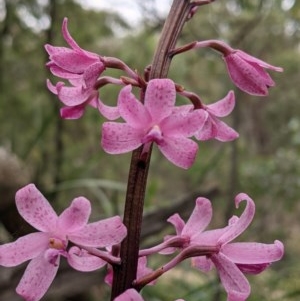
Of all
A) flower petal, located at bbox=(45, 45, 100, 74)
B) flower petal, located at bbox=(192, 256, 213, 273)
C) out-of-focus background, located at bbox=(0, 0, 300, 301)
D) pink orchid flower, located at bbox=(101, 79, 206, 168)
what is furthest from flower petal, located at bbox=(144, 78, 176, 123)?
out-of-focus background, located at bbox=(0, 0, 300, 301)

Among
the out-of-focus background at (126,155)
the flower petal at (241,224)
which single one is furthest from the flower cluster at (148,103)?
the out-of-focus background at (126,155)

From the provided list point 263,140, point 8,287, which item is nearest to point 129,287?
point 8,287

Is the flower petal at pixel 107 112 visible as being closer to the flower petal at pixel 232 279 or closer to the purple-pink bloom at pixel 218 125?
the purple-pink bloom at pixel 218 125

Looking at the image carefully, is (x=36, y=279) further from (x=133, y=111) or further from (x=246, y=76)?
(x=246, y=76)

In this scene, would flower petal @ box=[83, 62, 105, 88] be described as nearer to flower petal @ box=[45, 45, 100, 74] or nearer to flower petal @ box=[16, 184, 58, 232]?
flower petal @ box=[45, 45, 100, 74]

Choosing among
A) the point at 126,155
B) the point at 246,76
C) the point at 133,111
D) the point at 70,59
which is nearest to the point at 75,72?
the point at 70,59

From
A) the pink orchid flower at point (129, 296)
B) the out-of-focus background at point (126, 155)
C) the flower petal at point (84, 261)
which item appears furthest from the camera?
the out-of-focus background at point (126, 155)

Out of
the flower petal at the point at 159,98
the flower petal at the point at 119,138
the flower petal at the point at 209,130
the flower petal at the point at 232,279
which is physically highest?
the flower petal at the point at 159,98

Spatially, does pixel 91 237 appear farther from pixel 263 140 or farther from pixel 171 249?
pixel 263 140
